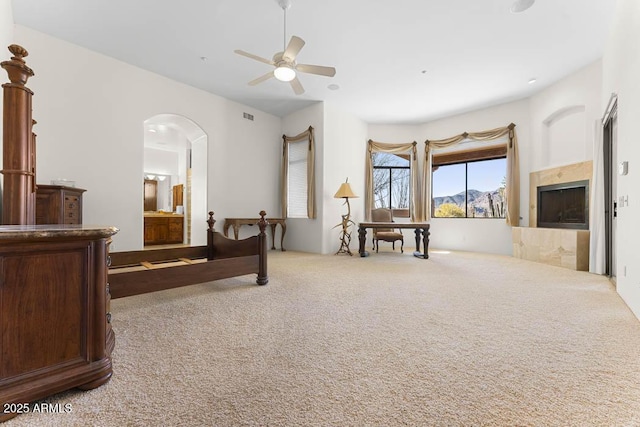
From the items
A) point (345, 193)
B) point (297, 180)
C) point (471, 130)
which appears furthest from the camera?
point (297, 180)

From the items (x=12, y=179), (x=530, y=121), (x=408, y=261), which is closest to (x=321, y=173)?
(x=408, y=261)

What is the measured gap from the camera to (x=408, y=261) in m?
4.78

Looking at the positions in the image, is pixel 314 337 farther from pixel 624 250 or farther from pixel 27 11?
pixel 27 11

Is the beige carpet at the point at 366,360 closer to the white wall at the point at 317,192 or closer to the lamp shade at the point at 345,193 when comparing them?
the lamp shade at the point at 345,193

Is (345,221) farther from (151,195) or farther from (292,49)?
(151,195)

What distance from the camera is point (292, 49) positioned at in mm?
2910

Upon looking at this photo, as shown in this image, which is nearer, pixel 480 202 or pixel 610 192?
pixel 610 192

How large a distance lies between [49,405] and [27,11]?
4329 mm

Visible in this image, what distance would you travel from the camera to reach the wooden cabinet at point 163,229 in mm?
6812

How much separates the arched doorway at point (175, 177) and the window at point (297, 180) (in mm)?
1844

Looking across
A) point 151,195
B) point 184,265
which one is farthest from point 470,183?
point 151,195

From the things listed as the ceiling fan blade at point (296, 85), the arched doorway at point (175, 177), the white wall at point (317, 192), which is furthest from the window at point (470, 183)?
the arched doorway at point (175, 177)

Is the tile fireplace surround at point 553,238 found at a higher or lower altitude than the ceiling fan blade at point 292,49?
lower

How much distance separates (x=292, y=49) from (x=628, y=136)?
10.6 ft
